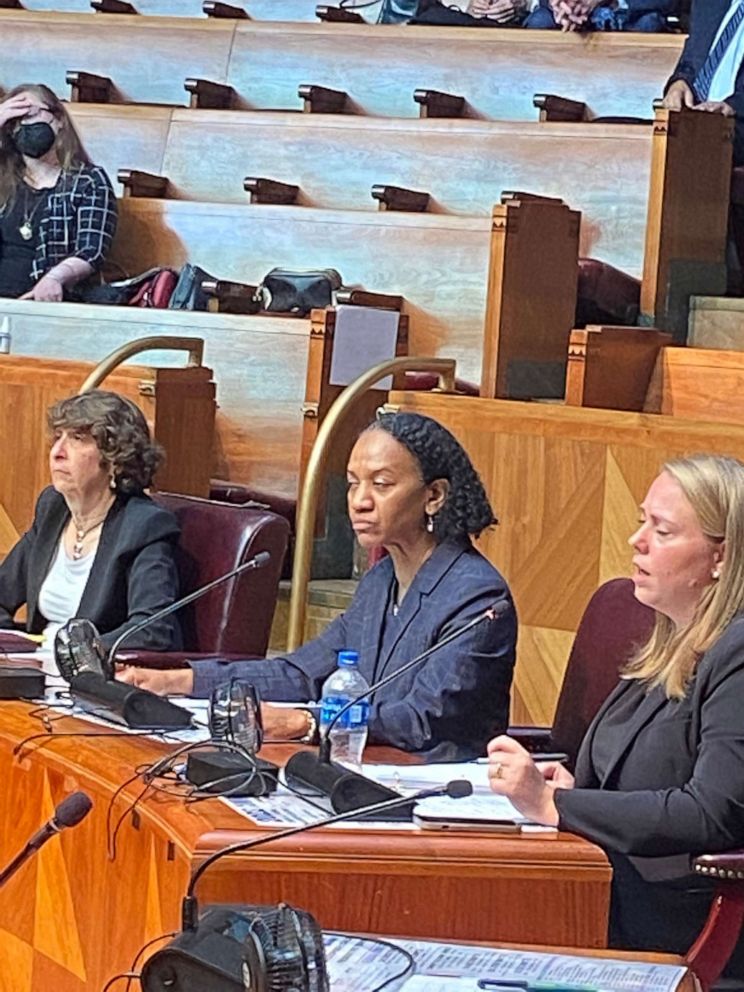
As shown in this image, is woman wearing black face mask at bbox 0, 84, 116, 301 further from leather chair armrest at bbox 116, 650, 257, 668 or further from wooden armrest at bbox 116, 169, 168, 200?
leather chair armrest at bbox 116, 650, 257, 668

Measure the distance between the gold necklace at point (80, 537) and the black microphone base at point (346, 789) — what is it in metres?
1.53

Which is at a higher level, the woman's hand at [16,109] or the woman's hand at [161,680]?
the woman's hand at [16,109]

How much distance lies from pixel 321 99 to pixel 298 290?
1180 mm

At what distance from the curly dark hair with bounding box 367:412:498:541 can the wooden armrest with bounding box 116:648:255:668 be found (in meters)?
0.52

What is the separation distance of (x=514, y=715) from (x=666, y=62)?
8.01 feet

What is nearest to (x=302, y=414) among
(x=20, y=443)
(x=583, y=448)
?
(x=20, y=443)

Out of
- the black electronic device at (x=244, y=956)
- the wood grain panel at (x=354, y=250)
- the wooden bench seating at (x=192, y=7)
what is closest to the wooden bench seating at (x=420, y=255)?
the wood grain panel at (x=354, y=250)

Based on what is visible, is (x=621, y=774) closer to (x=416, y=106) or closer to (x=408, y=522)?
(x=408, y=522)

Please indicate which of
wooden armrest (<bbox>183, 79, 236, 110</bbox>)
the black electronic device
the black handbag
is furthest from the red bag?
the black electronic device

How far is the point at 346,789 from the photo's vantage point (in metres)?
2.30

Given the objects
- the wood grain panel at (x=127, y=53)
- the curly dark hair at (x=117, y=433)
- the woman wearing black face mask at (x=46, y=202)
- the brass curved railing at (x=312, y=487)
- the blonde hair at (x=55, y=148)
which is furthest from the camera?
the wood grain panel at (x=127, y=53)

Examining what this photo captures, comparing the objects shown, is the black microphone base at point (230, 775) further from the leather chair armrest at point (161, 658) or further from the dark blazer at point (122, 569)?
the dark blazer at point (122, 569)

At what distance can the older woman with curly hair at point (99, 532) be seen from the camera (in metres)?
A: 3.74

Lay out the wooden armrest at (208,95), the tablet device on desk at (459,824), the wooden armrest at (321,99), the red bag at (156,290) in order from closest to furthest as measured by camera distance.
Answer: the tablet device on desk at (459,824)
the red bag at (156,290)
the wooden armrest at (321,99)
the wooden armrest at (208,95)
